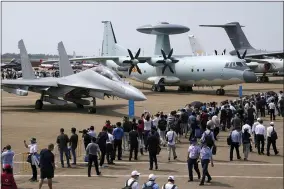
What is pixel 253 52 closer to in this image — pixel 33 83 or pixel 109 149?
pixel 33 83

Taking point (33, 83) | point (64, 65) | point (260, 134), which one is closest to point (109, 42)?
point (64, 65)

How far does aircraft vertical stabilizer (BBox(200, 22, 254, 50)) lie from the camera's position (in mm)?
68562

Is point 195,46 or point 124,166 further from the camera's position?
point 195,46

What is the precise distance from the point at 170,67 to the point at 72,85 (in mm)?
16787

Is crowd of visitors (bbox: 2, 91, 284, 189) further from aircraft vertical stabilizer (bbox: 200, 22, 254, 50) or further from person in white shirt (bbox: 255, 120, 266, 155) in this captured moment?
aircraft vertical stabilizer (bbox: 200, 22, 254, 50)

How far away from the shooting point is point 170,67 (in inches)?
1799

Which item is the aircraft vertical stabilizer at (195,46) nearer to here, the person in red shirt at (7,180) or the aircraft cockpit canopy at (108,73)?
the aircraft cockpit canopy at (108,73)

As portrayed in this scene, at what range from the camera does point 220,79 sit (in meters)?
41.3

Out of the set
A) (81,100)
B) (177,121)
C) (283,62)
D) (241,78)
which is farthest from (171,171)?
(283,62)

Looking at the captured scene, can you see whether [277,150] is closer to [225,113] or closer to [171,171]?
[225,113]

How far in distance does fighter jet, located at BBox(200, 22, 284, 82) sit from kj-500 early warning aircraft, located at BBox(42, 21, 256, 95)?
12.5 metres

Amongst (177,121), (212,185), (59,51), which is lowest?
(212,185)

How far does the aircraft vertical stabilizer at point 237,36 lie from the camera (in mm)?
68562

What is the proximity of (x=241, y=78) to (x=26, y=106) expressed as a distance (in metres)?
18.8
